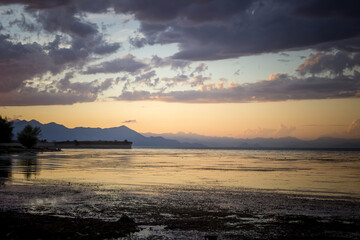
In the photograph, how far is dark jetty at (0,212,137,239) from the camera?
40.7 feet

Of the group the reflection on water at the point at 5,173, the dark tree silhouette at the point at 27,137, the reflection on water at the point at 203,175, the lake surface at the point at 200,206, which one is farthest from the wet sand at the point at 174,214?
the dark tree silhouette at the point at 27,137

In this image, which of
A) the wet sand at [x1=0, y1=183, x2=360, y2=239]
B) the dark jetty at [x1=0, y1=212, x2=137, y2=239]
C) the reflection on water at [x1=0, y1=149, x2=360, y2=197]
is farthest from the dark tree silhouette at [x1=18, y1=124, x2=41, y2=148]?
the dark jetty at [x1=0, y1=212, x2=137, y2=239]

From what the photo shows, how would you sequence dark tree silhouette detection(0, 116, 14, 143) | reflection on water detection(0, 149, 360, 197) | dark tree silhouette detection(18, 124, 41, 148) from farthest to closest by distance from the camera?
dark tree silhouette detection(18, 124, 41, 148)
dark tree silhouette detection(0, 116, 14, 143)
reflection on water detection(0, 149, 360, 197)

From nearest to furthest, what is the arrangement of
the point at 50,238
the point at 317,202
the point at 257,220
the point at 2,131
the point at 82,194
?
the point at 50,238 → the point at 257,220 → the point at 317,202 → the point at 82,194 → the point at 2,131

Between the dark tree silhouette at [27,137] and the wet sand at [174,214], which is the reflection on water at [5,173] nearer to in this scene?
the wet sand at [174,214]

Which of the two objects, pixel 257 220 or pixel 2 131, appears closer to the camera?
pixel 257 220

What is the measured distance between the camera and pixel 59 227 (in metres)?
13.5

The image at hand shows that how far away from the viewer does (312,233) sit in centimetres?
1377

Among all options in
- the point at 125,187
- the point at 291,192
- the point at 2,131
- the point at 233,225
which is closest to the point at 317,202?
the point at 291,192

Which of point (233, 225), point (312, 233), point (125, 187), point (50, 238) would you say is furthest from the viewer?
point (125, 187)

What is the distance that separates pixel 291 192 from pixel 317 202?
480cm

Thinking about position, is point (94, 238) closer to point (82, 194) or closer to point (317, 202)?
point (82, 194)

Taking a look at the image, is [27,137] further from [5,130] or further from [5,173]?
[5,173]

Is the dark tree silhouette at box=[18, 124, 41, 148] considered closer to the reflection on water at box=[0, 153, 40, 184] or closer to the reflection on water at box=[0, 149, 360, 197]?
the reflection on water at box=[0, 153, 40, 184]
